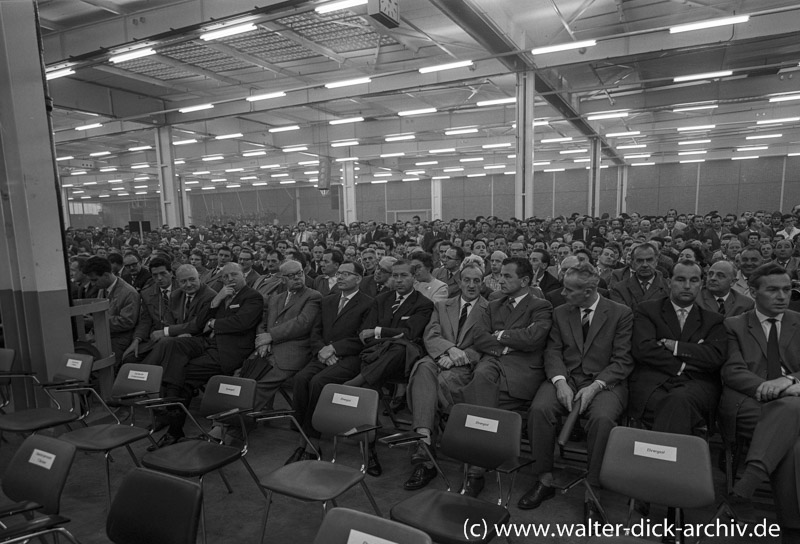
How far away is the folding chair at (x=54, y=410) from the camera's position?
10.7 feet

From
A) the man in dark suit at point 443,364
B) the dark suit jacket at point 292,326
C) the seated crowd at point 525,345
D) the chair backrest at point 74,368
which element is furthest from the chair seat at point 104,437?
the man in dark suit at point 443,364

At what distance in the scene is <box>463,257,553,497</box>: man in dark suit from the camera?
3.39 metres

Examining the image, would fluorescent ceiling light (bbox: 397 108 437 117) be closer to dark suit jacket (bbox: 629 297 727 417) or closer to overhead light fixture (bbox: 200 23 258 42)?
overhead light fixture (bbox: 200 23 258 42)

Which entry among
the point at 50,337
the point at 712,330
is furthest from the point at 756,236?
the point at 50,337

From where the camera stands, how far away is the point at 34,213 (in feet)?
13.5

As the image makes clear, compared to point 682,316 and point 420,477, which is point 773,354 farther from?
point 420,477

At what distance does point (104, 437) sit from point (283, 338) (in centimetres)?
157

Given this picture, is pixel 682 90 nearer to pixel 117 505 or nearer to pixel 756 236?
pixel 756 236

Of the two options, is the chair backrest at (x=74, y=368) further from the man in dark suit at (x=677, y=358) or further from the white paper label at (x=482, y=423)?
the man in dark suit at (x=677, y=358)

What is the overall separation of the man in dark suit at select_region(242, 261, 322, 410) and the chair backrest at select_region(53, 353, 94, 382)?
3.98 ft

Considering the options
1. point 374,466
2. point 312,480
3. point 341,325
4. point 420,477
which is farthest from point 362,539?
point 341,325

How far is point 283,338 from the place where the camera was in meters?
4.26

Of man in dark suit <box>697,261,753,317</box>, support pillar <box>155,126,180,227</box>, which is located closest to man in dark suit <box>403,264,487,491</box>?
man in dark suit <box>697,261,753,317</box>

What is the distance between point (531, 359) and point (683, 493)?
1.49m
